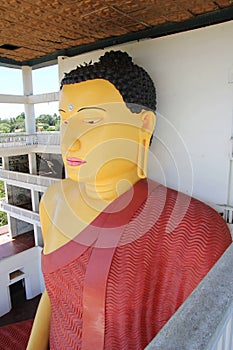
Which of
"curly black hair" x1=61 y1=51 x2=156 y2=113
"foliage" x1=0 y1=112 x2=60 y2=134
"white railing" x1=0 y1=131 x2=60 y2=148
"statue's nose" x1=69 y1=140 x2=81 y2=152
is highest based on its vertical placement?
"curly black hair" x1=61 y1=51 x2=156 y2=113

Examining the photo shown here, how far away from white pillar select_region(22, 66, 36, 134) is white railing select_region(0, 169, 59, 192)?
745mm

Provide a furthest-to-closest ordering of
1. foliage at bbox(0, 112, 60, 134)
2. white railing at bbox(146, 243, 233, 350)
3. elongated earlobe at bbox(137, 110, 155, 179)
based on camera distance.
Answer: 1. foliage at bbox(0, 112, 60, 134)
2. elongated earlobe at bbox(137, 110, 155, 179)
3. white railing at bbox(146, 243, 233, 350)

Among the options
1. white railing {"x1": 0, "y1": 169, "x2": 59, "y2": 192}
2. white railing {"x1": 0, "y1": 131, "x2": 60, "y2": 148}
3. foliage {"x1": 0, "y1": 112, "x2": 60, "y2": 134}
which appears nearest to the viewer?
foliage {"x1": 0, "y1": 112, "x2": 60, "y2": 134}

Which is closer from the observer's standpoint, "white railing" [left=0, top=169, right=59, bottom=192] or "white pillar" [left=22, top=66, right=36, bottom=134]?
"white pillar" [left=22, top=66, right=36, bottom=134]

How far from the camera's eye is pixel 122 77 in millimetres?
1387

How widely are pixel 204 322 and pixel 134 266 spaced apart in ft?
2.09

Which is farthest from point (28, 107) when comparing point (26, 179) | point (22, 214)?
point (22, 214)

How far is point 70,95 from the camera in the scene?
1407mm

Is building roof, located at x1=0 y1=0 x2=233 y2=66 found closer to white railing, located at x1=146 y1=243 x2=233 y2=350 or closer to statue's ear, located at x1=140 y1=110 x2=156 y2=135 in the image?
statue's ear, located at x1=140 y1=110 x2=156 y2=135

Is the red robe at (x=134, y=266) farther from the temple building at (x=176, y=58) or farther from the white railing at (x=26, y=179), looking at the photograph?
the white railing at (x=26, y=179)

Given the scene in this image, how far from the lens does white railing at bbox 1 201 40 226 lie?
15.5 ft

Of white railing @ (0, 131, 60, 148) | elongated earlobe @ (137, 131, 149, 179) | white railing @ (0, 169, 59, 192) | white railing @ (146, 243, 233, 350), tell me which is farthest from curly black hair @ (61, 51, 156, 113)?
white railing @ (0, 169, 59, 192)

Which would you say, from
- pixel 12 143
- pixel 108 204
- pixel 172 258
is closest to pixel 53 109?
pixel 12 143

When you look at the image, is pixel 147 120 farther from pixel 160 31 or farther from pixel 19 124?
pixel 19 124
